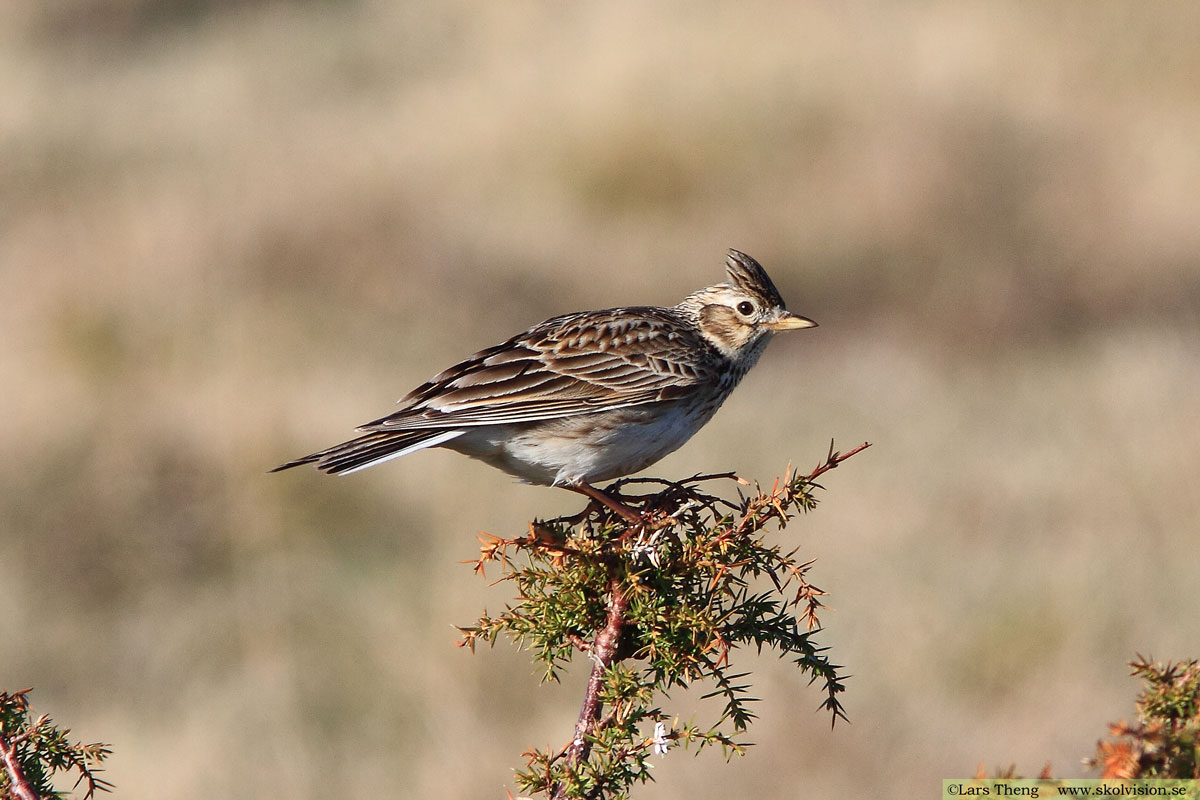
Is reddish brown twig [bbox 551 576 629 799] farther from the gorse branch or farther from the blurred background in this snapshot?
the blurred background

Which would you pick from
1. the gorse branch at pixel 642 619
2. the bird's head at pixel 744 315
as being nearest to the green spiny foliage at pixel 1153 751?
the gorse branch at pixel 642 619

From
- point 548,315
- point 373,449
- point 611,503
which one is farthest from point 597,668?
point 548,315

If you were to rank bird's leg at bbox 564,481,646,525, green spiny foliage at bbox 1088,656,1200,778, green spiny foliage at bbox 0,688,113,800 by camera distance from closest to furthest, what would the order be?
green spiny foliage at bbox 1088,656,1200,778, green spiny foliage at bbox 0,688,113,800, bird's leg at bbox 564,481,646,525

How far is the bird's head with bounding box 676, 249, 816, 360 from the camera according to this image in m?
5.39

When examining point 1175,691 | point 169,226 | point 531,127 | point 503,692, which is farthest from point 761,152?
point 1175,691

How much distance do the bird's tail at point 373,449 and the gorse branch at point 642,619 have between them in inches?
43.9

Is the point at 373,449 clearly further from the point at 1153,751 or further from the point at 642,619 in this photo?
the point at 1153,751

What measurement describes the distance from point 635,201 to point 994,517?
6.55 m

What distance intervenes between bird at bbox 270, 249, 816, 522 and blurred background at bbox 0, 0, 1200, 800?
3265 millimetres

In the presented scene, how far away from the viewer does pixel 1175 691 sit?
2438mm

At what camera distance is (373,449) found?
14.5ft

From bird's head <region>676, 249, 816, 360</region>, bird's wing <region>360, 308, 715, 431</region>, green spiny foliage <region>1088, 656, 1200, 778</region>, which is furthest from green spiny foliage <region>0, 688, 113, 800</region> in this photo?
bird's head <region>676, 249, 816, 360</region>

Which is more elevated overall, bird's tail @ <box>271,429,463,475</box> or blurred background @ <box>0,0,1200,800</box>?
blurred background @ <box>0,0,1200,800</box>

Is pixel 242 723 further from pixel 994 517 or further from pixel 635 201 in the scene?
Answer: pixel 635 201
